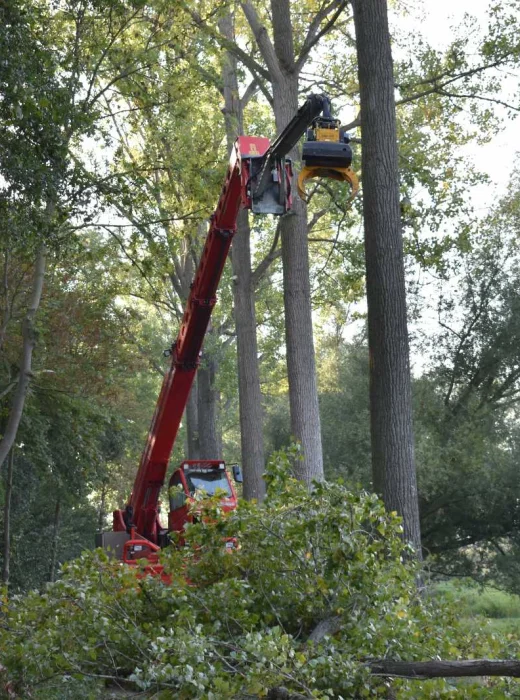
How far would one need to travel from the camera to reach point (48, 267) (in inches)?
830

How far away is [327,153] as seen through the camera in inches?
343

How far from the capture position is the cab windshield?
1786 cm

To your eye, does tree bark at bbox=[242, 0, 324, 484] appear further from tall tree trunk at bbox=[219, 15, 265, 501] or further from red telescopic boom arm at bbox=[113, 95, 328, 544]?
tall tree trunk at bbox=[219, 15, 265, 501]

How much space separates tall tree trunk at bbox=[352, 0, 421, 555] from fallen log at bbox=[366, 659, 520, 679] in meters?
3.43

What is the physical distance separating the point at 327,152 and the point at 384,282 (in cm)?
168

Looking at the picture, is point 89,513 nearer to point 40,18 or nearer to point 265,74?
point 265,74

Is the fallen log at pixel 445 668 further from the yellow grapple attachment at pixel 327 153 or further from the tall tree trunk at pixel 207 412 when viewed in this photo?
the tall tree trunk at pixel 207 412

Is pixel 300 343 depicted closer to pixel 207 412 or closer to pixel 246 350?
pixel 246 350

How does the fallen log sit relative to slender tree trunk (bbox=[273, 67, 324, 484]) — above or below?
below

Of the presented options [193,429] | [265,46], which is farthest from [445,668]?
[193,429]

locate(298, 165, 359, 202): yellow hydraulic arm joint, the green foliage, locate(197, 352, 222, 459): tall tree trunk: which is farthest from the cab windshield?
the green foliage

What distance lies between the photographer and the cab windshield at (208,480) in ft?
58.6

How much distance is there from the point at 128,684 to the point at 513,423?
19.5 meters

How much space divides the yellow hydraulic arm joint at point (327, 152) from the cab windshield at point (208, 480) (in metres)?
9.79
